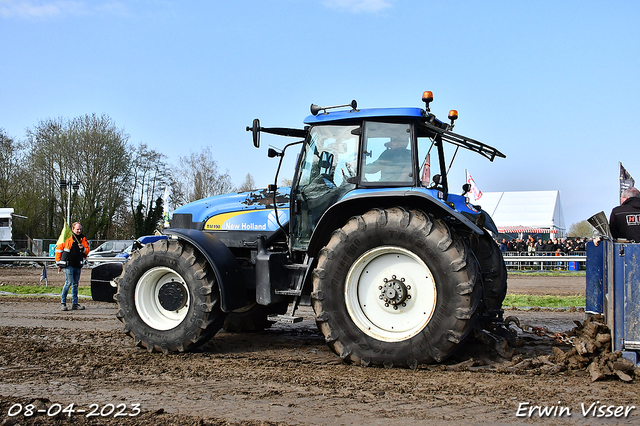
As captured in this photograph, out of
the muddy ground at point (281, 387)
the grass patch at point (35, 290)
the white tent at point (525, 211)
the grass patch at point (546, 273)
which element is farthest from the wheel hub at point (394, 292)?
the white tent at point (525, 211)

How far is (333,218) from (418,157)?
1.03 metres

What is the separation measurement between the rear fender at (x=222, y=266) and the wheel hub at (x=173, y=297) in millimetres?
471

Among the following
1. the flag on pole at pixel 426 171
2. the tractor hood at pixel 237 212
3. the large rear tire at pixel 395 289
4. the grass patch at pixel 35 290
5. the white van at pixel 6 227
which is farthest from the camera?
the white van at pixel 6 227

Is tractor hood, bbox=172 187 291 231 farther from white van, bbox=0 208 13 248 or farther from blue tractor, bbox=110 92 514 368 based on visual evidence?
white van, bbox=0 208 13 248

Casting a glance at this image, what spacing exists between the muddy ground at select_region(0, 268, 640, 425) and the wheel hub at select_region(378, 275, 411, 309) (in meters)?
0.60

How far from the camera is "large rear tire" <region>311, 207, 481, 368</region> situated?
4.61 meters

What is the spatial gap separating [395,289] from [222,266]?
1.81m

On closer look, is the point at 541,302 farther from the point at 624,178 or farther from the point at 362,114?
the point at 362,114

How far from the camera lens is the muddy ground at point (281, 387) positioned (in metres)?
3.54

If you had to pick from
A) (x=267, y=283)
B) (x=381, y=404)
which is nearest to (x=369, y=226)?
(x=267, y=283)

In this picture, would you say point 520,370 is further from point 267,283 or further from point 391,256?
point 267,283

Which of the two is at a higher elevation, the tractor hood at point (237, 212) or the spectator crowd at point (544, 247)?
the tractor hood at point (237, 212)

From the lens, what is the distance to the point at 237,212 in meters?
6.43

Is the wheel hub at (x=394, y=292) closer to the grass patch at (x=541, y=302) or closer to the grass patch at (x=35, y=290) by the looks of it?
the grass patch at (x=541, y=302)
